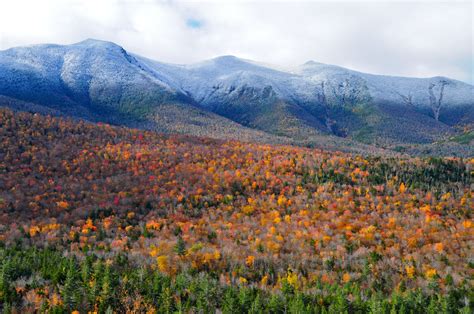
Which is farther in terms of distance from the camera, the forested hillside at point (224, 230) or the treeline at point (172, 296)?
the forested hillside at point (224, 230)

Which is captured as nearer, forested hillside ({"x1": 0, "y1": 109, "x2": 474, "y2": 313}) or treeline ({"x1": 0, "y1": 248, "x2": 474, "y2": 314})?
treeline ({"x1": 0, "y1": 248, "x2": 474, "y2": 314})

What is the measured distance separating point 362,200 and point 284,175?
1335 centimetres

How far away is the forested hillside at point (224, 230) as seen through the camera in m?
21.5

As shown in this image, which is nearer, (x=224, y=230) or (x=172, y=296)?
(x=172, y=296)

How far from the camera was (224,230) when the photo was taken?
37.0m

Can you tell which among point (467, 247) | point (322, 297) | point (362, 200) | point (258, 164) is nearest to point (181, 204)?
point (258, 164)

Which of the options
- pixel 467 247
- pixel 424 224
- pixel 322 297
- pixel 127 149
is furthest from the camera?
pixel 127 149

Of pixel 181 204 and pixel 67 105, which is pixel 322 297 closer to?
pixel 181 204

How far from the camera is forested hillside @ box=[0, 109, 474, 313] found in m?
21.5

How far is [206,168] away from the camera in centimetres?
5769

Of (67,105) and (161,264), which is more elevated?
(67,105)

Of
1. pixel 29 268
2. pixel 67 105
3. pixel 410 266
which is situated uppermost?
pixel 67 105

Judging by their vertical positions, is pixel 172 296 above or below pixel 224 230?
above

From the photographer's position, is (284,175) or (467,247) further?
(284,175)
